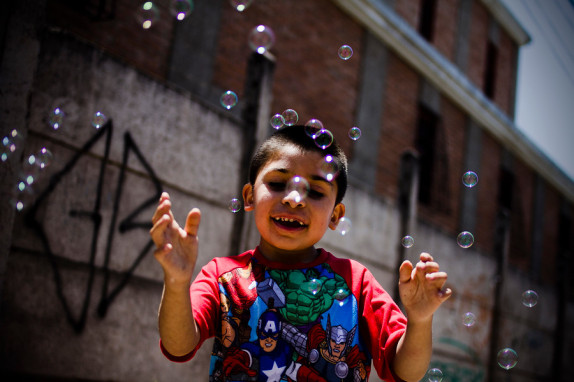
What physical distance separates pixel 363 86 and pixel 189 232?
7.17 m

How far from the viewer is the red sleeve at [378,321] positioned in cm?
170

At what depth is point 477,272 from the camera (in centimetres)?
862

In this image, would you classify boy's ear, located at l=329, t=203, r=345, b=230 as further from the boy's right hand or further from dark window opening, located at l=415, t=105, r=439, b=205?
dark window opening, located at l=415, t=105, r=439, b=205

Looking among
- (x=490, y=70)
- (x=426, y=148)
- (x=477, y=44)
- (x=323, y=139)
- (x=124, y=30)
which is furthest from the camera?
(x=490, y=70)

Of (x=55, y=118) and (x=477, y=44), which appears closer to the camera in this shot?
(x=55, y=118)

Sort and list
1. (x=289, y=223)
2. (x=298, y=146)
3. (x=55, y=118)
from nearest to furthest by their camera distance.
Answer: (x=289, y=223), (x=298, y=146), (x=55, y=118)


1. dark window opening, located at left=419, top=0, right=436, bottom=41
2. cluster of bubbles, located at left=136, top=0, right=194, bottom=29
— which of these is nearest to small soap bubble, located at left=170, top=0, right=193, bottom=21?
cluster of bubbles, located at left=136, top=0, right=194, bottom=29

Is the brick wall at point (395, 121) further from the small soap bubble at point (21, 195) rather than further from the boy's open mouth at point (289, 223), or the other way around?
the boy's open mouth at point (289, 223)

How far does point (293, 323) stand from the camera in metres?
1.72

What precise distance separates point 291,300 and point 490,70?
12454 mm

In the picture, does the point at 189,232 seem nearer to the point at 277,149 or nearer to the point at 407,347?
the point at 277,149

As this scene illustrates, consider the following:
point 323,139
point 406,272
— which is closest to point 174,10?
point 323,139

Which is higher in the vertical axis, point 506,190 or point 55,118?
point 506,190

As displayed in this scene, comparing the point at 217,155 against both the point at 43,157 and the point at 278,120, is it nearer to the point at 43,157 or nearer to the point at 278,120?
the point at 43,157
